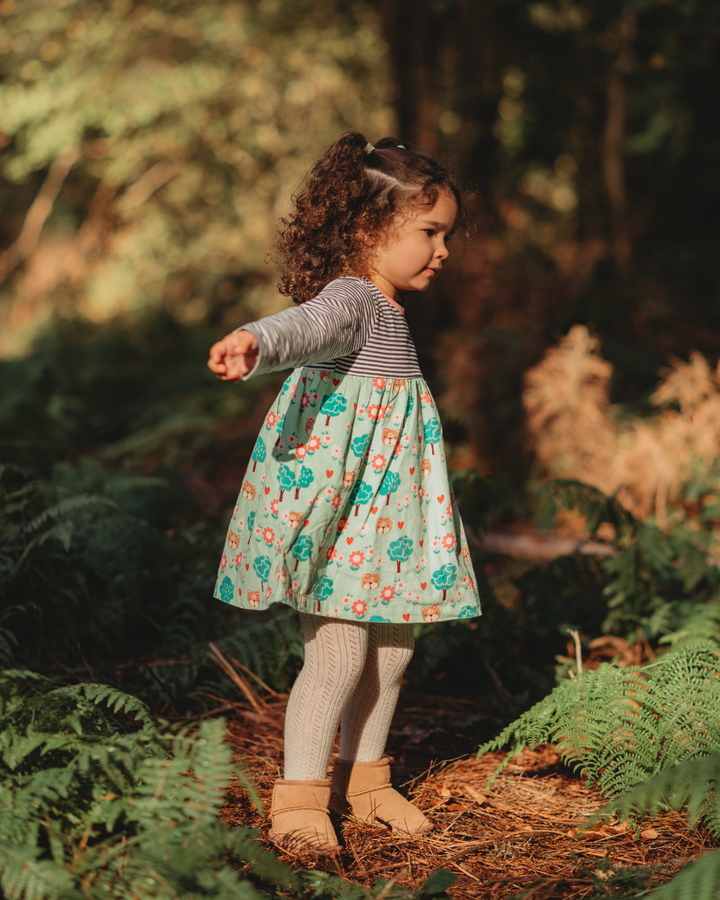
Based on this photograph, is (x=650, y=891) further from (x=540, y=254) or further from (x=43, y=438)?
(x=540, y=254)

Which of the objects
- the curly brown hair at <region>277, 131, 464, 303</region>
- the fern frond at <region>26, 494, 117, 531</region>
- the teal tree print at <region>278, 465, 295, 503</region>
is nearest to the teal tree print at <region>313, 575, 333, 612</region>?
the teal tree print at <region>278, 465, 295, 503</region>

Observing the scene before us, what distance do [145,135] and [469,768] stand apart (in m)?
10.7

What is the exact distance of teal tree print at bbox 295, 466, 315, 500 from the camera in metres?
2.02

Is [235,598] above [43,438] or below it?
below

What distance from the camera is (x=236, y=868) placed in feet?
6.20

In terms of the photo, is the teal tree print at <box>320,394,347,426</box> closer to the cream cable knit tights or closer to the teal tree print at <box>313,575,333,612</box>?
the teal tree print at <box>313,575,333,612</box>

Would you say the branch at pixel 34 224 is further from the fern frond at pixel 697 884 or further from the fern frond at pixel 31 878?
the fern frond at pixel 697 884

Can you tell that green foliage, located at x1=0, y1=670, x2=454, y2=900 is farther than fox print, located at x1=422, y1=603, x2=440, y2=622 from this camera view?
No

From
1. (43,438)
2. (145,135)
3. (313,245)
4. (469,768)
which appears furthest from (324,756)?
(145,135)

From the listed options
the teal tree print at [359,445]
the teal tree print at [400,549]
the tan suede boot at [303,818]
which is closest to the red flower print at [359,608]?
the teal tree print at [400,549]

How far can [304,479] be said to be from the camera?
2023 millimetres

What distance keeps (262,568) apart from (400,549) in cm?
35

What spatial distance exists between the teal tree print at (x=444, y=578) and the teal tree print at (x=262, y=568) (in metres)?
0.43

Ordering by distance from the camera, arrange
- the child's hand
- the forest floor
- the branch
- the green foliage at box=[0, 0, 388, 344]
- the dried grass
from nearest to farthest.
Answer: the child's hand → the forest floor → the dried grass → the green foliage at box=[0, 0, 388, 344] → the branch
